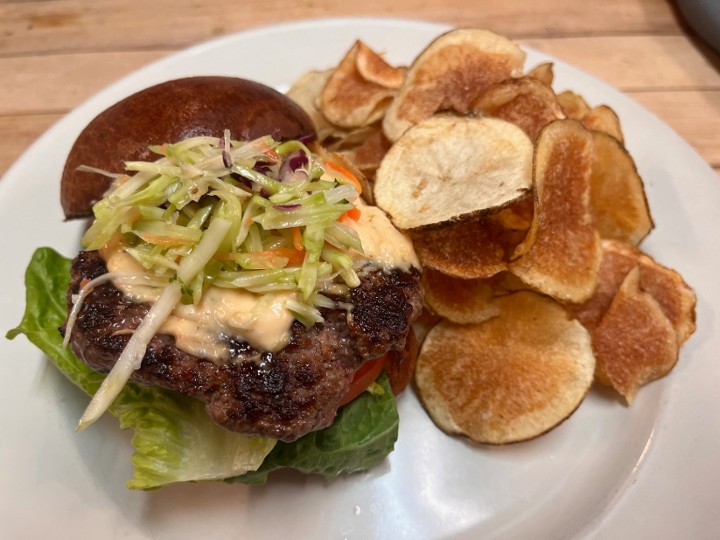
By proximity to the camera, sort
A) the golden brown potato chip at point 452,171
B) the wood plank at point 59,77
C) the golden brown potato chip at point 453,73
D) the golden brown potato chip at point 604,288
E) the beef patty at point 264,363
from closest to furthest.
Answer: the beef patty at point 264,363
the golden brown potato chip at point 452,171
the golden brown potato chip at point 604,288
the golden brown potato chip at point 453,73
the wood plank at point 59,77

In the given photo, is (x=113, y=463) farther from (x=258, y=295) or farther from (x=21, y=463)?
(x=258, y=295)

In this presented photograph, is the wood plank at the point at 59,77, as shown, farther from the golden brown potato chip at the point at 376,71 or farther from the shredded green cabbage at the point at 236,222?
the shredded green cabbage at the point at 236,222

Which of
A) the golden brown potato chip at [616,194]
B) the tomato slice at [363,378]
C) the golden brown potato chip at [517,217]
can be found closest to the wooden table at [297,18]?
the golden brown potato chip at [616,194]

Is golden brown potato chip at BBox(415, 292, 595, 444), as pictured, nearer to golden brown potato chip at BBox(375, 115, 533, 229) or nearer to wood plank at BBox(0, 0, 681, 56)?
golden brown potato chip at BBox(375, 115, 533, 229)

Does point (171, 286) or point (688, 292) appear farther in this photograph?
point (688, 292)

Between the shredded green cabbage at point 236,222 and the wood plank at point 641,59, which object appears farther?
the wood plank at point 641,59

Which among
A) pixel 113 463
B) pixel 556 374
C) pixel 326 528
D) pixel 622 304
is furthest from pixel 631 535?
pixel 113 463

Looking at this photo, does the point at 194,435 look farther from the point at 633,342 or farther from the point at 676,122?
the point at 676,122

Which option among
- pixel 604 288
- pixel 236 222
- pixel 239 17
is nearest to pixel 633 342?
pixel 604 288
